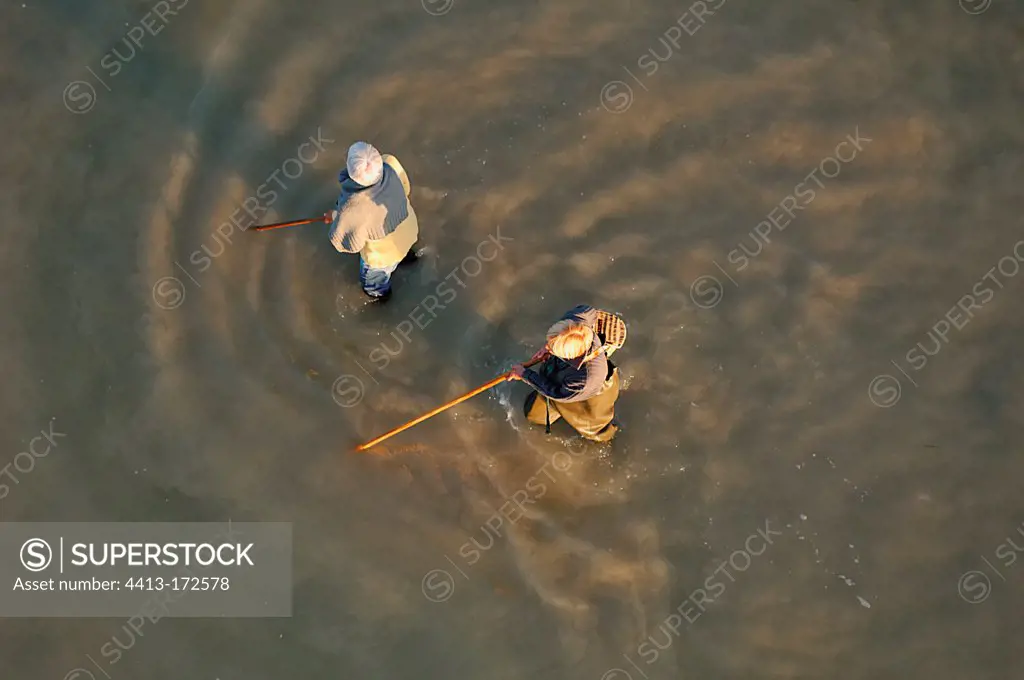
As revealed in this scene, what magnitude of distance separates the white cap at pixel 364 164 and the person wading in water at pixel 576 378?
124 cm

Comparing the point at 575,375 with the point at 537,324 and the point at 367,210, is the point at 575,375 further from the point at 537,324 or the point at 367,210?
the point at 367,210

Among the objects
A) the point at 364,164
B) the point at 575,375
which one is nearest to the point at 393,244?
the point at 364,164

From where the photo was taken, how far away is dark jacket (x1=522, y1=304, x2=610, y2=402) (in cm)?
427

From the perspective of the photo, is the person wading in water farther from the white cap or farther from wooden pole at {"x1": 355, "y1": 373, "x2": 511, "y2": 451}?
the white cap

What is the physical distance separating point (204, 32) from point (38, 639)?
4.16 metres

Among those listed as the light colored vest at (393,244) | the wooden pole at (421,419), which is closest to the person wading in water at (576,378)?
the wooden pole at (421,419)

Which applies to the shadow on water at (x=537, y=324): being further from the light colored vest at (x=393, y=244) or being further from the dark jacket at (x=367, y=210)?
the dark jacket at (x=367, y=210)

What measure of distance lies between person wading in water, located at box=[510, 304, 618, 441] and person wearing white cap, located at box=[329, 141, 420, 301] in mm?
1050

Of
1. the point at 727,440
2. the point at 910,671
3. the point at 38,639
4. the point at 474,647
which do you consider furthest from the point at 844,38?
the point at 38,639

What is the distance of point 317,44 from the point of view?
6.04m

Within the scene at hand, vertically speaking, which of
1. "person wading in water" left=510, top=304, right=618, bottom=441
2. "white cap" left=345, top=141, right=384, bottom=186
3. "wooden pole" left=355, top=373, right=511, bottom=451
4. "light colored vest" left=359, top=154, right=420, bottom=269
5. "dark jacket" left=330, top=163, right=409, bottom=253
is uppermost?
"white cap" left=345, top=141, right=384, bottom=186

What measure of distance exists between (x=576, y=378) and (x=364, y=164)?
5.14ft

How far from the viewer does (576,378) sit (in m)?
4.37

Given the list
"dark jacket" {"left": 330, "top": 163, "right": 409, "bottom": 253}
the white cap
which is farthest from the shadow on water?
the white cap
